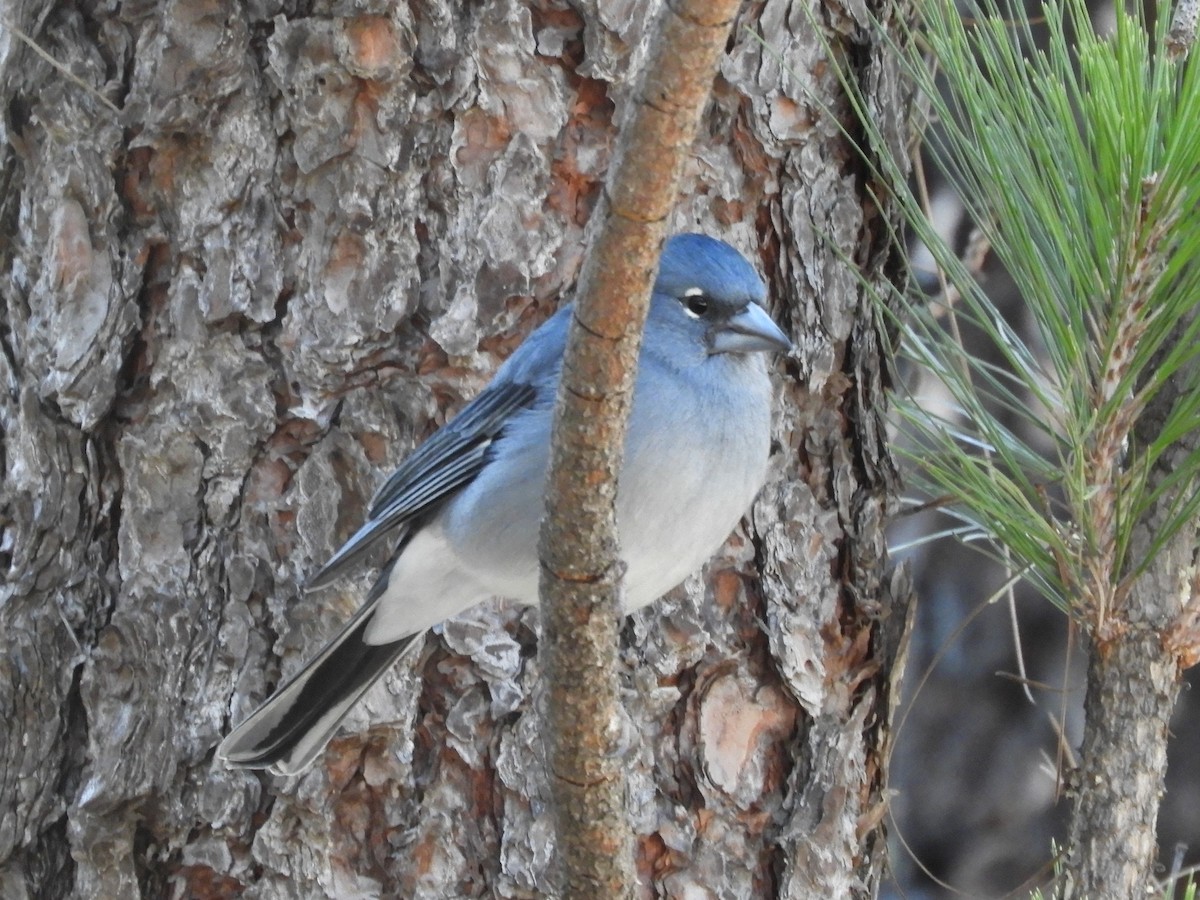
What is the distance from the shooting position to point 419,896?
2.43 meters

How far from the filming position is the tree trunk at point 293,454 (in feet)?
7.99

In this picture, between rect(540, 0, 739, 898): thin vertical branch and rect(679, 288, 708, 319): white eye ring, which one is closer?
rect(540, 0, 739, 898): thin vertical branch

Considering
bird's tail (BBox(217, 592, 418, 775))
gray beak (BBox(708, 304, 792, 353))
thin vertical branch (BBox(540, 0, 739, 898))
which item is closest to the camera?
thin vertical branch (BBox(540, 0, 739, 898))

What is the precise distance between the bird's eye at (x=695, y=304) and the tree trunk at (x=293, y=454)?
8.3 inches

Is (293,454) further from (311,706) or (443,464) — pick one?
(311,706)

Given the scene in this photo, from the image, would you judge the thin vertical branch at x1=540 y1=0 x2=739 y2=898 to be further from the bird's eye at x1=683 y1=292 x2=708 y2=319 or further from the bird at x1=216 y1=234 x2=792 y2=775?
the bird's eye at x1=683 y1=292 x2=708 y2=319

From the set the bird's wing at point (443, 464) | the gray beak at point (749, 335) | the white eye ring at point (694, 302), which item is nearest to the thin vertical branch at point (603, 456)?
the bird's wing at point (443, 464)

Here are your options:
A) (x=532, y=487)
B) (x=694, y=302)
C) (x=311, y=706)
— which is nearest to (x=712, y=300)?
(x=694, y=302)

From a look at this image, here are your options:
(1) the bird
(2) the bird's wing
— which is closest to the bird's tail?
(1) the bird

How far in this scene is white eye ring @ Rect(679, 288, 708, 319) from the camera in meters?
2.54

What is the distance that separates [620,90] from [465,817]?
1270mm

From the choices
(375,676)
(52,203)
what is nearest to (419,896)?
(375,676)

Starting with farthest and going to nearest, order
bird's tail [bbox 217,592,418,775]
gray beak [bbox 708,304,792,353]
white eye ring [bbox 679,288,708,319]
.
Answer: white eye ring [bbox 679,288,708,319] < gray beak [bbox 708,304,792,353] < bird's tail [bbox 217,592,418,775]

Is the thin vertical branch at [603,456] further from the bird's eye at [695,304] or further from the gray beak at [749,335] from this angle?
the bird's eye at [695,304]
